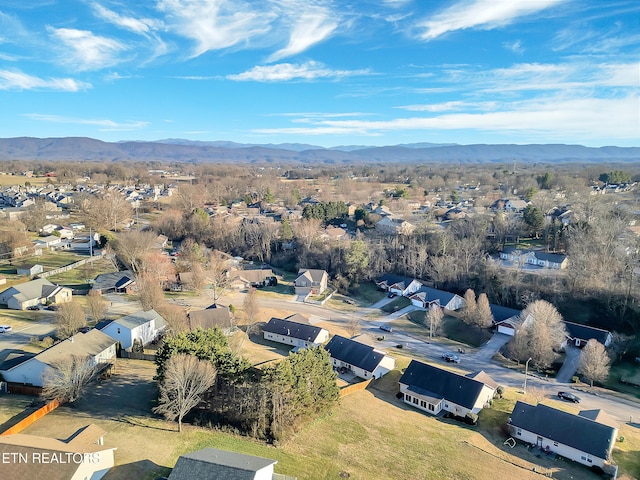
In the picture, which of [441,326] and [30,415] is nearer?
[30,415]

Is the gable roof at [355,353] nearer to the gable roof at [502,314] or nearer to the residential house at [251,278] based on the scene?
the gable roof at [502,314]

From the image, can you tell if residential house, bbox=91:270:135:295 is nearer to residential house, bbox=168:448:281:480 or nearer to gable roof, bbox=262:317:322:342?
gable roof, bbox=262:317:322:342

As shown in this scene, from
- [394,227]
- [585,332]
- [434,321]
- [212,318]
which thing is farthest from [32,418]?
[394,227]

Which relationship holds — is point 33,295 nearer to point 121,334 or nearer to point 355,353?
point 121,334

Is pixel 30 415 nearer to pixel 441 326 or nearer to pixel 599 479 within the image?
pixel 599 479

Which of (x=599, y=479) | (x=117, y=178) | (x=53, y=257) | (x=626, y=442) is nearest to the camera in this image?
(x=599, y=479)

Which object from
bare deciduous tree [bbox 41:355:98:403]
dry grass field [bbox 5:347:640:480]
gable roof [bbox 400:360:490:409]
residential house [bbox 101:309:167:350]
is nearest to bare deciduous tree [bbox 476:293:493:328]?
gable roof [bbox 400:360:490:409]

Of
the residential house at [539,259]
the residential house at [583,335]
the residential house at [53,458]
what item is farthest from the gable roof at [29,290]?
the residential house at [539,259]

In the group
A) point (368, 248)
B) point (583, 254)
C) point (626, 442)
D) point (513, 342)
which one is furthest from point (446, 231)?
point (626, 442)
